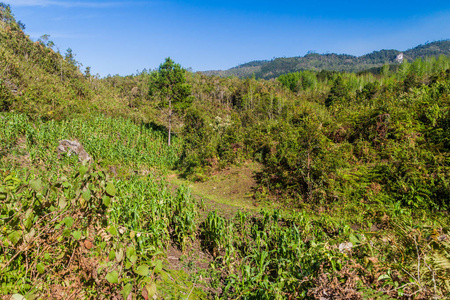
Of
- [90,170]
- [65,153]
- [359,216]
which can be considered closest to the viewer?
[90,170]

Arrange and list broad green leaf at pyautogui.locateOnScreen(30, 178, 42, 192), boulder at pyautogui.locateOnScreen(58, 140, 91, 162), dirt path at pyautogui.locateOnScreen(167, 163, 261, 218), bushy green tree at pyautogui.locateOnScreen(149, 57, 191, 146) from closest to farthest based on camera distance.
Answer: broad green leaf at pyautogui.locateOnScreen(30, 178, 42, 192) → dirt path at pyautogui.locateOnScreen(167, 163, 261, 218) → boulder at pyautogui.locateOnScreen(58, 140, 91, 162) → bushy green tree at pyautogui.locateOnScreen(149, 57, 191, 146)

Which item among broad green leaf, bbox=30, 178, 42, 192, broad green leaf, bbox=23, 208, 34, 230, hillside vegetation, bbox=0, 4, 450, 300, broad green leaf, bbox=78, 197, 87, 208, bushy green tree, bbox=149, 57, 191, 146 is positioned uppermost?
bushy green tree, bbox=149, 57, 191, 146

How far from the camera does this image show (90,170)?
1562mm

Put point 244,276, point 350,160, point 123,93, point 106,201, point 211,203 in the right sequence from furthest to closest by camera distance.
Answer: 1. point 123,93
2. point 350,160
3. point 211,203
4. point 244,276
5. point 106,201

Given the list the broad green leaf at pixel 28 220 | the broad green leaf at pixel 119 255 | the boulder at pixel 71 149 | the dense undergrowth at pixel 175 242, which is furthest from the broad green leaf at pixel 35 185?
the boulder at pixel 71 149

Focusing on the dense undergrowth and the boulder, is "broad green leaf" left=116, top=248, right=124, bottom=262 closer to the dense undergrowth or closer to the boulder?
the dense undergrowth

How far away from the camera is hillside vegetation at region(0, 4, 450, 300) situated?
1.55 m

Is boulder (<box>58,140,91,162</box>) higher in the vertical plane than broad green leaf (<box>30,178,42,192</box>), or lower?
lower

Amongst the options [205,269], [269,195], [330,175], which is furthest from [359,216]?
[205,269]

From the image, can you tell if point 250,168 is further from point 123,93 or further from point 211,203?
point 123,93

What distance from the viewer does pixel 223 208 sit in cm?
676

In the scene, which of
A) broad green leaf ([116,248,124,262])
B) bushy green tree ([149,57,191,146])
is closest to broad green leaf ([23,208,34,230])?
broad green leaf ([116,248,124,262])

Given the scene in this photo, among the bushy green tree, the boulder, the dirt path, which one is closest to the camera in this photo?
the dirt path

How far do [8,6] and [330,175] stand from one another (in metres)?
40.0
